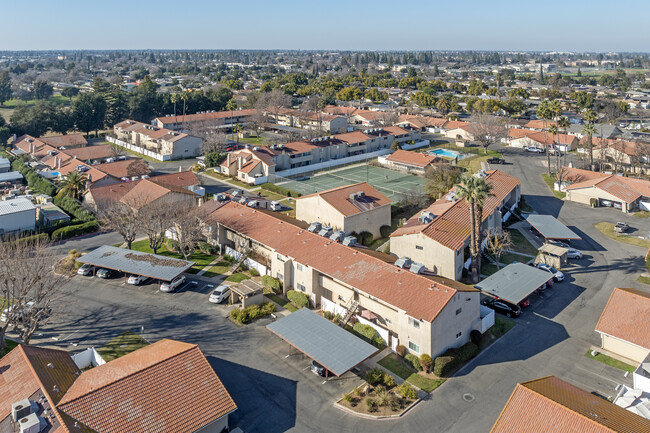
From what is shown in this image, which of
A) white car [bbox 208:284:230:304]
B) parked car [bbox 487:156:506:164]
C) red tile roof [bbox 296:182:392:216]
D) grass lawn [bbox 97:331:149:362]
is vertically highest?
red tile roof [bbox 296:182:392:216]

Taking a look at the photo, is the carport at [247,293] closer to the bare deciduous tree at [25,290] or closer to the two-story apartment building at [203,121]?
the bare deciduous tree at [25,290]

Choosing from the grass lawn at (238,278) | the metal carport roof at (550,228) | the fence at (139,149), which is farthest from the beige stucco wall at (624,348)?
the fence at (139,149)

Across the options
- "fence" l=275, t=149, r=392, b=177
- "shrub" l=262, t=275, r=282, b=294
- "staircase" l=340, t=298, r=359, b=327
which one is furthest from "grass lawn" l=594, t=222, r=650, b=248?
"fence" l=275, t=149, r=392, b=177

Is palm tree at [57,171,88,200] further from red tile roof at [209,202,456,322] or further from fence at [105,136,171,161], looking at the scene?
fence at [105,136,171,161]

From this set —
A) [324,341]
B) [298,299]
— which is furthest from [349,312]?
[298,299]

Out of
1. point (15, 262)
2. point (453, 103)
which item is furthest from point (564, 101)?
point (15, 262)

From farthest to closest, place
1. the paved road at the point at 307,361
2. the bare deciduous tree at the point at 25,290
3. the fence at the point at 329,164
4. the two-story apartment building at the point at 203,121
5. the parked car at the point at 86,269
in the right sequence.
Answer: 1. the two-story apartment building at the point at 203,121
2. the fence at the point at 329,164
3. the parked car at the point at 86,269
4. the bare deciduous tree at the point at 25,290
5. the paved road at the point at 307,361

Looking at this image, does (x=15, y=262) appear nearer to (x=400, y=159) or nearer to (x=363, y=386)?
(x=363, y=386)
